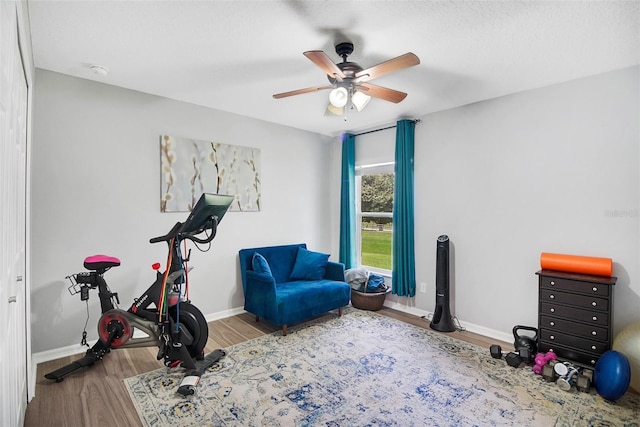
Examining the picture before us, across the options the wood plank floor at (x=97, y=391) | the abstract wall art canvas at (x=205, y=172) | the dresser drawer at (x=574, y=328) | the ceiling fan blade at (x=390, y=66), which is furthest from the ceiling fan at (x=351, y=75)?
the wood plank floor at (x=97, y=391)

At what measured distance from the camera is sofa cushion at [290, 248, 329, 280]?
408cm

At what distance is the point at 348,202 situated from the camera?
4719 mm

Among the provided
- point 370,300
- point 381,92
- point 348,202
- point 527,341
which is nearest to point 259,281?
point 370,300

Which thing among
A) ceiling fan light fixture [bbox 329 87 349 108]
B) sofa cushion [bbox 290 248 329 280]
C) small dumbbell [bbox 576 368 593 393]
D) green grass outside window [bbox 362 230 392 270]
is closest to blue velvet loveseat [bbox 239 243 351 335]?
sofa cushion [bbox 290 248 329 280]

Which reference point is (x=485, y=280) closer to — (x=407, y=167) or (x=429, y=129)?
(x=407, y=167)

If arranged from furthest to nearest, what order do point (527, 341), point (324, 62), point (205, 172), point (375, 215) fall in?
point (375, 215) < point (205, 172) < point (527, 341) < point (324, 62)

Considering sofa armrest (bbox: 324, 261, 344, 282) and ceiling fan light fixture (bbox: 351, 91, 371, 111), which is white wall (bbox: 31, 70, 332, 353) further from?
ceiling fan light fixture (bbox: 351, 91, 371, 111)

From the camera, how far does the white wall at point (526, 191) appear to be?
2.64 m

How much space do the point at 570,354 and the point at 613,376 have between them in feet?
1.53

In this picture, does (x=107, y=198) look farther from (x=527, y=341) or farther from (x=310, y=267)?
(x=527, y=341)

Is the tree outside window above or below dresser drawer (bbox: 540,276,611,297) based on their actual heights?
above

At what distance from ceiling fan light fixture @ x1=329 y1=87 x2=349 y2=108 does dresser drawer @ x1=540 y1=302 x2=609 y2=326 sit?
7.89 feet

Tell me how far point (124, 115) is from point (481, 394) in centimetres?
391

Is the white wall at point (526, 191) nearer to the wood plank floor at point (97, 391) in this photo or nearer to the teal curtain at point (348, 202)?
the wood plank floor at point (97, 391)
